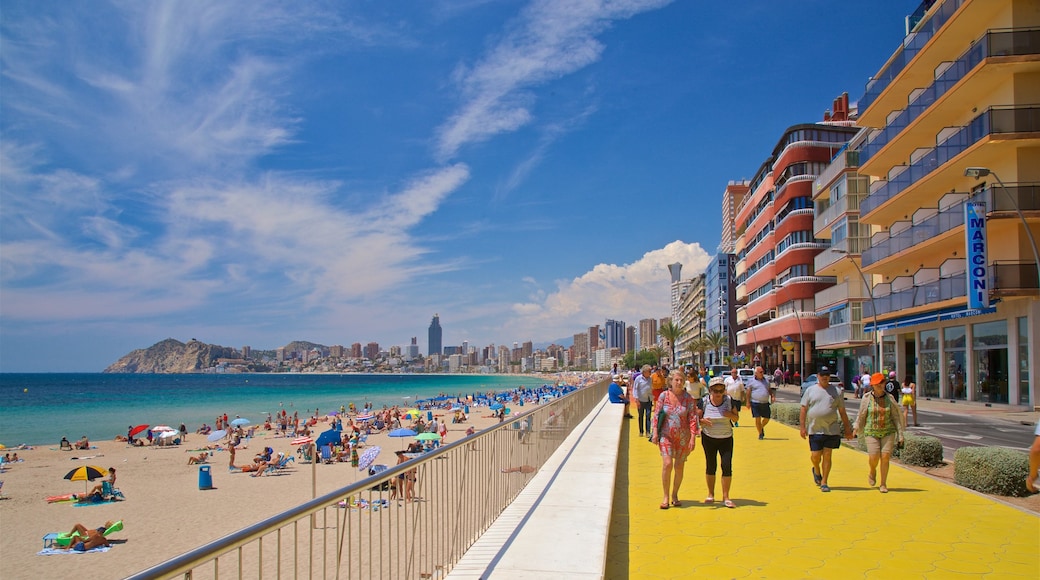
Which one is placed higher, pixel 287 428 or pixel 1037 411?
pixel 1037 411

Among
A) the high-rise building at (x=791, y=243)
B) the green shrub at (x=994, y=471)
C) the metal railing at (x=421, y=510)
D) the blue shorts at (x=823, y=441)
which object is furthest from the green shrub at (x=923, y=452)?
the high-rise building at (x=791, y=243)

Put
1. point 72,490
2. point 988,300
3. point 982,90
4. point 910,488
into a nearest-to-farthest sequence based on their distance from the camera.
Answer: point 910,488 < point 72,490 < point 988,300 < point 982,90

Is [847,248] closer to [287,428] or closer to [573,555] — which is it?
[287,428]

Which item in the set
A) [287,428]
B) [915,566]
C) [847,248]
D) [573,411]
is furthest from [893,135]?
[287,428]

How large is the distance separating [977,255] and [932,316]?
6361 mm

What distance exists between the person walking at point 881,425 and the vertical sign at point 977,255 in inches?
751

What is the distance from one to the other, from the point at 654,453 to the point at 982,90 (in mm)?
22859

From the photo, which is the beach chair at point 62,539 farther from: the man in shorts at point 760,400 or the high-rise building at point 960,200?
the high-rise building at point 960,200

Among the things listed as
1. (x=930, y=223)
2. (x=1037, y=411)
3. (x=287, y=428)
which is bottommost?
(x=287, y=428)

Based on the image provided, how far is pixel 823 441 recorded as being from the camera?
9.70 meters

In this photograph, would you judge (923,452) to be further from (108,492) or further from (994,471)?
(108,492)

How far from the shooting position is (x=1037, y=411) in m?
24.7

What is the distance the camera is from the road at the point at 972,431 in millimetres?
16172

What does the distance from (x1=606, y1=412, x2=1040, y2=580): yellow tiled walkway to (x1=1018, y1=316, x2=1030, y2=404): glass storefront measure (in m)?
18.6
